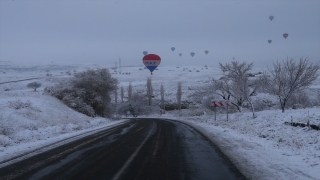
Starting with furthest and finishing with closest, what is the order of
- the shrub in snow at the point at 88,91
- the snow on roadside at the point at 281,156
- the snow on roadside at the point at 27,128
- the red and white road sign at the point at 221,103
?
the shrub in snow at the point at 88,91 < the red and white road sign at the point at 221,103 < the snow on roadside at the point at 27,128 < the snow on roadside at the point at 281,156

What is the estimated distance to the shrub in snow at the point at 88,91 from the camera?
42.2 m

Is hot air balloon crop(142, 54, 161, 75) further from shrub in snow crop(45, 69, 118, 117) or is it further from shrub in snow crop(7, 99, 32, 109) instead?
shrub in snow crop(7, 99, 32, 109)

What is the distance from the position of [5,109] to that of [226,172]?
2108cm

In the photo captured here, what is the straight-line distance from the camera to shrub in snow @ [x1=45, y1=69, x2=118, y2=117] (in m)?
42.2

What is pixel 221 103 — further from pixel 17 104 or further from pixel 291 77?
pixel 17 104

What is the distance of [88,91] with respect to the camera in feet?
150

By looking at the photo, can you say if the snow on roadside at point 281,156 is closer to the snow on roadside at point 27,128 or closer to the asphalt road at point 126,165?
the asphalt road at point 126,165

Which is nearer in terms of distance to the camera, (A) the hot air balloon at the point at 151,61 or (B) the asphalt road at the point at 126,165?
(B) the asphalt road at the point at 126,165

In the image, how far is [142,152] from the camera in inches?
492

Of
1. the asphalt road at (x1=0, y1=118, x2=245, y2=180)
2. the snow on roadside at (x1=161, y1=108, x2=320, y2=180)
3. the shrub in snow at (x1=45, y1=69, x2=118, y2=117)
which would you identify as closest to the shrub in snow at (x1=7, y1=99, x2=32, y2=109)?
the shrub in snow at (x1=45, y1=69, x2=118, y2=117)

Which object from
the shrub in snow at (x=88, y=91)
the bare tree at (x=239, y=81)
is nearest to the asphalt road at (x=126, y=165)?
the bare tree at (x=239, y=81)

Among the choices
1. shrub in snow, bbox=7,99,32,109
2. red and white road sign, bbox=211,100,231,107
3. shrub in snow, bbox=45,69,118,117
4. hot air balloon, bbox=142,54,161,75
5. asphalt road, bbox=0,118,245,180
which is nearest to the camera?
asphalt road, bbox=0,118,245,180

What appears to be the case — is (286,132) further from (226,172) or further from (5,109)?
(5,109)

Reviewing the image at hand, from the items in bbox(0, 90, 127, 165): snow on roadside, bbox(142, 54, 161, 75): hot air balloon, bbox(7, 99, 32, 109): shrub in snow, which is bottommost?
bbox(0, 90, 127, 165): snow on roadside
